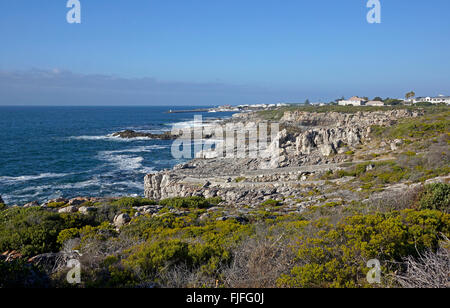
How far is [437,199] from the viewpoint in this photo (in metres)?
8.87

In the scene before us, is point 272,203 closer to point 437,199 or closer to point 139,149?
point 437,199

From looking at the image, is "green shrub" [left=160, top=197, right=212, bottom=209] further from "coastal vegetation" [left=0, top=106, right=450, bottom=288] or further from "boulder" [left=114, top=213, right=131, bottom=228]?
"boulder" [left=114, top=213, right=131, bottom=228]

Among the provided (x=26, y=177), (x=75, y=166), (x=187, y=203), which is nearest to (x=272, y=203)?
(x=187, y=203)

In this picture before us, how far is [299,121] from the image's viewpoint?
68.0 meters

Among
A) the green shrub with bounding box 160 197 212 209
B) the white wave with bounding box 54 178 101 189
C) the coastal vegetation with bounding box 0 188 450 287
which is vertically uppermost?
the coastal vegetation with bounding box 0 188 450 287

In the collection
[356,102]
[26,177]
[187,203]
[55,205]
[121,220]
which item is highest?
[356,102]

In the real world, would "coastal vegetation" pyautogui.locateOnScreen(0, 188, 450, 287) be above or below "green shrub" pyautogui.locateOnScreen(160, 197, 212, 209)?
above

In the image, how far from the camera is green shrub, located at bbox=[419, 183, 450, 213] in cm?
869

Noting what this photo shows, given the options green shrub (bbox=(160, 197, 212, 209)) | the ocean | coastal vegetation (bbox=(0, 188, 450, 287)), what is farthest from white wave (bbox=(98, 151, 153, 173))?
coastal vegetation (bbox=(0, 188, 450, 287))

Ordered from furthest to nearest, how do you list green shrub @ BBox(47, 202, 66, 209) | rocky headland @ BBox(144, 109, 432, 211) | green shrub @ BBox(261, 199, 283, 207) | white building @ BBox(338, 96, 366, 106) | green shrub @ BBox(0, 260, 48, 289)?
white building @ BBox(338, 96, 366, 106) → rocky headland @ BBox(144, 109, 432, 211) → green shrub @ BBox(261, 199, 283, 207) → green shrub @ BBox(47, 202, 66, 209) → green shrub @ BBox(0, 260, 48, 289)

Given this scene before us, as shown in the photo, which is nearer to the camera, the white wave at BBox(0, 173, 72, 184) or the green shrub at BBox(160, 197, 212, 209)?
the green shrub at BBox(160, 197, 212, 209)

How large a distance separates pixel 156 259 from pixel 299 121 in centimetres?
6608

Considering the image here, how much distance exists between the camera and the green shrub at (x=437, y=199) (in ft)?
28.5
